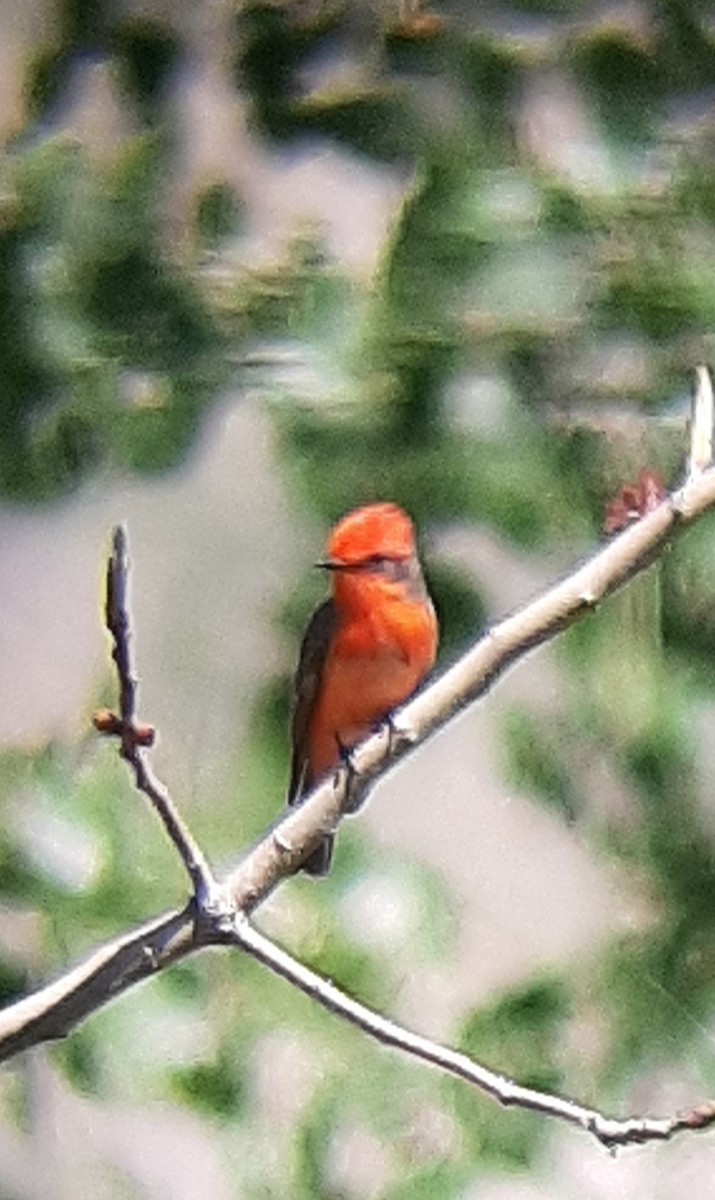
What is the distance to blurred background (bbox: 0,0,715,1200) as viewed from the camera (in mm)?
876

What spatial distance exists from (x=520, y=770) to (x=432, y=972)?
11cm

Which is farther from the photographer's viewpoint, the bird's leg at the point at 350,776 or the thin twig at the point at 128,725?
the bird's leg at the point at 350,776

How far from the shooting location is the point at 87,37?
893 millimetres

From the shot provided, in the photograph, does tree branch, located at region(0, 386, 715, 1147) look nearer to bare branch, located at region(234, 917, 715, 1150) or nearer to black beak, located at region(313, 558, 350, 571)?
bare branch, located at region(234, 917, 715, 1150)

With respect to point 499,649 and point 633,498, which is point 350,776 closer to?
point 499,649

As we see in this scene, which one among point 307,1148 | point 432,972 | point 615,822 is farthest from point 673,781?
point 307,1148

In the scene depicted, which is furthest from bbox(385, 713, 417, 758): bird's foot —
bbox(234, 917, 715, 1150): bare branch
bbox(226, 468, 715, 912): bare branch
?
bbox(234, 917, 715, 1150): bare branch

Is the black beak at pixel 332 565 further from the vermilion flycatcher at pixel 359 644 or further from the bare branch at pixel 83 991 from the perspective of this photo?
the bare branch at pixel 83 991

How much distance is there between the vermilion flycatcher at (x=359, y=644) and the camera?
79cm

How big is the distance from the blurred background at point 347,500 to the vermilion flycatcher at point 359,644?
2cm

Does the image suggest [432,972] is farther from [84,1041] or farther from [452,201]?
[452,201]

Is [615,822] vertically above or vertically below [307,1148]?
above

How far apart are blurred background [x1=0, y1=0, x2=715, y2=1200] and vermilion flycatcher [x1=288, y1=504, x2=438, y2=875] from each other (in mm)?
22

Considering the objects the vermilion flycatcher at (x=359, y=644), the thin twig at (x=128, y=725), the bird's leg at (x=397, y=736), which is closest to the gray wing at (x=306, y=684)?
the vermilion flycatcher at (x=359, y=644)
